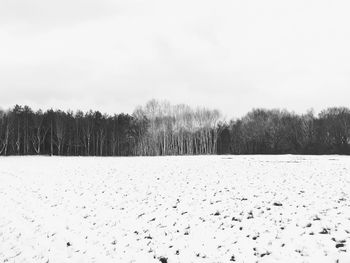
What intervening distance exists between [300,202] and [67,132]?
237ft

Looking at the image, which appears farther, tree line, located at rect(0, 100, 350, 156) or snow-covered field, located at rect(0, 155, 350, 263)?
tree line, located at rect(0, 100, 350, 156)

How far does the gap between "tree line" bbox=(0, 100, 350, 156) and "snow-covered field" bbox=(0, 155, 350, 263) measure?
5829cm

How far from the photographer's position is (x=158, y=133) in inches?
3410

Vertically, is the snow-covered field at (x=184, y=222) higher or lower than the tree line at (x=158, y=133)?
lower

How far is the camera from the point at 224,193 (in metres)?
15.9

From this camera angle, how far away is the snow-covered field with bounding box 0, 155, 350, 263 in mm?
8688

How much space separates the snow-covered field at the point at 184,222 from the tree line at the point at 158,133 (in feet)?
191

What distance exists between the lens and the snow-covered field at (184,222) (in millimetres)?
8688

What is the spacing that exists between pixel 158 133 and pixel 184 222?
75183 millimetres

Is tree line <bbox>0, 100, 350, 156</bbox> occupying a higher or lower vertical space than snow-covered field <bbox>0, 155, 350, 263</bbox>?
higher

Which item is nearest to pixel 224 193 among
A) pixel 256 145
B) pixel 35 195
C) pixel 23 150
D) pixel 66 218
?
pixel 66 218

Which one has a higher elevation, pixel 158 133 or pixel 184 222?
pixel 158 133

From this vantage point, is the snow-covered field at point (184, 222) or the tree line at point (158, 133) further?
→ the tree line at point (158, 133)

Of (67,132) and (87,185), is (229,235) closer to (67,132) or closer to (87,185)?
(87,185)
